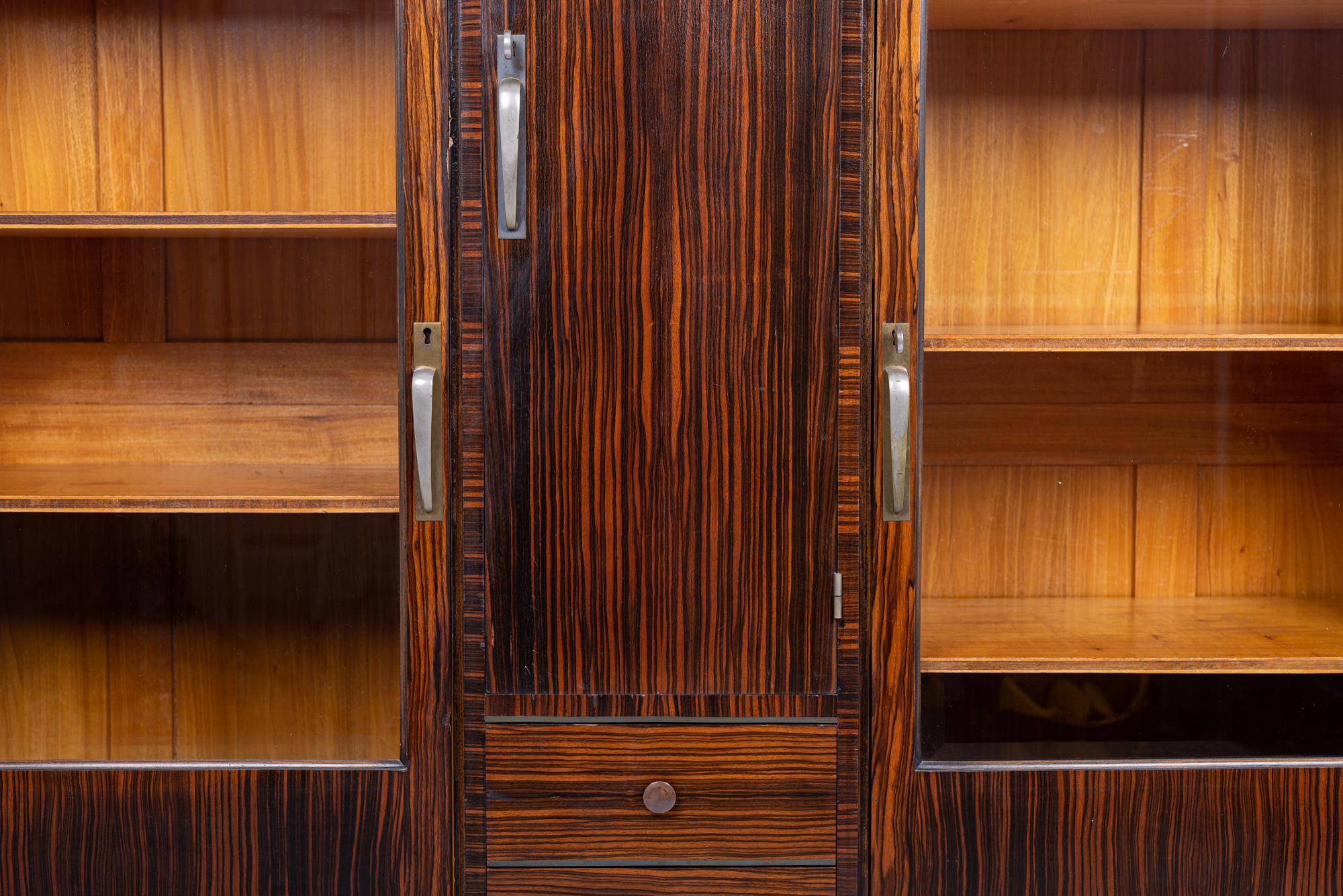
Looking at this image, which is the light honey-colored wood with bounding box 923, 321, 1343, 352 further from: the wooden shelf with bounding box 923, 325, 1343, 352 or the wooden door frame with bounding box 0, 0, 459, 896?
the wooden door frame with bounding box 0, 0, 459, 896

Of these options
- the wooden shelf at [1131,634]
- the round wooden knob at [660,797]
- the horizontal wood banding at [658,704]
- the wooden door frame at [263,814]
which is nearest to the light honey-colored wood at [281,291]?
the wooden door frame at [263,814]

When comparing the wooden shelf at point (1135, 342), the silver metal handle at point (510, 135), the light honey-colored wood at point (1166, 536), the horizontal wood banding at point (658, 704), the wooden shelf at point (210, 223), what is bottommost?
the horizontal wood banding at point (658, 704)

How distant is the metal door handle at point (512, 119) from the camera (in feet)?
3.42

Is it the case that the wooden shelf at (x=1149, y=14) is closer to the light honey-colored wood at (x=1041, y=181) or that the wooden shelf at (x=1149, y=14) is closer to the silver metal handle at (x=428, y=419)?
the light honey-colored wood at (x=1041, y=181)

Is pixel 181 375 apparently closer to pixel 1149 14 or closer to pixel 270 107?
pixel 270 107

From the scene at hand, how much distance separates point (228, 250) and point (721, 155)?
0.54 m

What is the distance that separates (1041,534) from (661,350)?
1.90ft

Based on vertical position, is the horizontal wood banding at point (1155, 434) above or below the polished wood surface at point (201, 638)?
above

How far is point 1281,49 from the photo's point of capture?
4.20 feet

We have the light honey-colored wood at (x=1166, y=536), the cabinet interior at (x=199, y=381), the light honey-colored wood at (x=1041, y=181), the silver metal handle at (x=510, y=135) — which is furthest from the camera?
the light honey-colored wood at (x=1166, y=536)

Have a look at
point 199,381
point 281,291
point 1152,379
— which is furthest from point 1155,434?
point 199,381

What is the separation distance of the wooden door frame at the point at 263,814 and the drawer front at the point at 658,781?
0.25ft

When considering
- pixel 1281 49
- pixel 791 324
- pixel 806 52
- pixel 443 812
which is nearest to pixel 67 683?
pixel 443 812

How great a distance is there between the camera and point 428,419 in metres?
1.06
